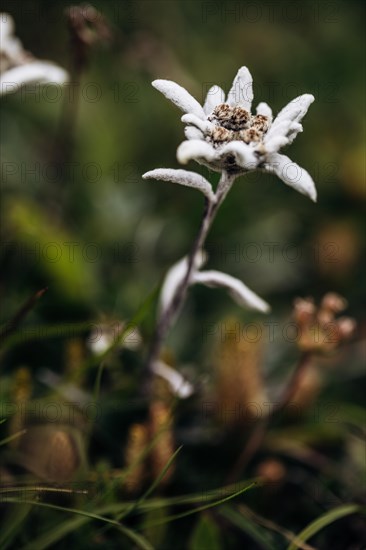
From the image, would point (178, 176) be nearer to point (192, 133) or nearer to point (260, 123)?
point (192, 133)

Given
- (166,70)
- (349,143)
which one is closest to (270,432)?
(166,70)

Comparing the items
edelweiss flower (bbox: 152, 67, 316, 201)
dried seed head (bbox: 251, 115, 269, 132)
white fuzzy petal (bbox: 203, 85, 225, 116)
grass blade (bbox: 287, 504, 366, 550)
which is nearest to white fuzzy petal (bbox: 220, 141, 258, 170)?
edelweiss flower (bbox: 152, 67, 316, 201)

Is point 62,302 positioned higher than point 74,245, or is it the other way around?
point 74,245

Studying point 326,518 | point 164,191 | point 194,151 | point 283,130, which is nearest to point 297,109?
point 283,130

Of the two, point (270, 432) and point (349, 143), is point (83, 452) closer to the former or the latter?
point (270, 432)

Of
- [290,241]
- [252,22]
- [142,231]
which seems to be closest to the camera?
[142,231]

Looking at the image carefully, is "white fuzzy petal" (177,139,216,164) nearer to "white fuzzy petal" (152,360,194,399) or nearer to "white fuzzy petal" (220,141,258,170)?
"white fuzzy petal" (220,141,258,170)
